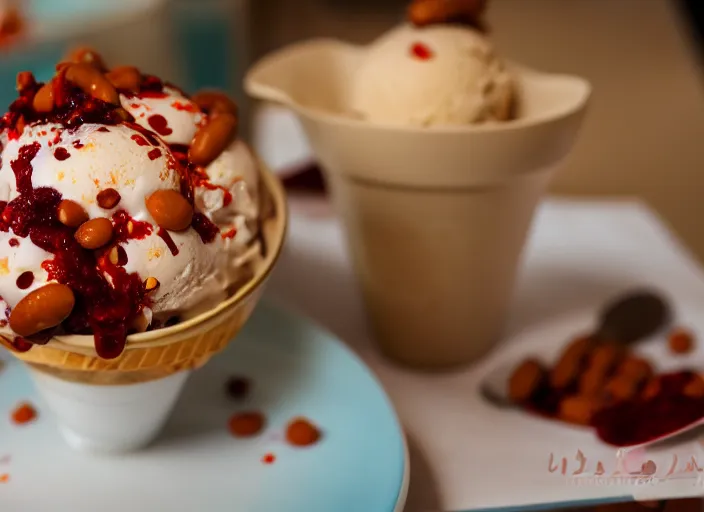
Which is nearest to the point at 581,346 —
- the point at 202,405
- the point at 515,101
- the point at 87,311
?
the point at 515,101

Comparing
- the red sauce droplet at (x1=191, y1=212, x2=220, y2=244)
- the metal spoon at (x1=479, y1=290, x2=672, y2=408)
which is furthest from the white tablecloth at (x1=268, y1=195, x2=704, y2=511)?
the red sauce droplet at (x1=191, y1=212, x2=220, y2=244)

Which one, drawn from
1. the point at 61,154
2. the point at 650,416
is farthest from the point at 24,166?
the point at 650,416

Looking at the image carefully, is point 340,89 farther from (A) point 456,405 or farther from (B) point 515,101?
(A) point 456,405

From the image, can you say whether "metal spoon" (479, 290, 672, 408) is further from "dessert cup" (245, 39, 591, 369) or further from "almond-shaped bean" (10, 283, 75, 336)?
"almond-shaped bean" (10, 283, 75, 336)

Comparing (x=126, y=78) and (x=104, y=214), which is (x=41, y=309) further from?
(x=126, y=78)

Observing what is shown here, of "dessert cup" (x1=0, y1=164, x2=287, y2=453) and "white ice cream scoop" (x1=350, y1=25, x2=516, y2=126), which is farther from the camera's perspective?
"white ice cream scoop" (x1=350, y1=25, x2=516, y2=126)

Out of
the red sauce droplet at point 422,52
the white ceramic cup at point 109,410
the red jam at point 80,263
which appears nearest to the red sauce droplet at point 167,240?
the red jam at point 80,263
